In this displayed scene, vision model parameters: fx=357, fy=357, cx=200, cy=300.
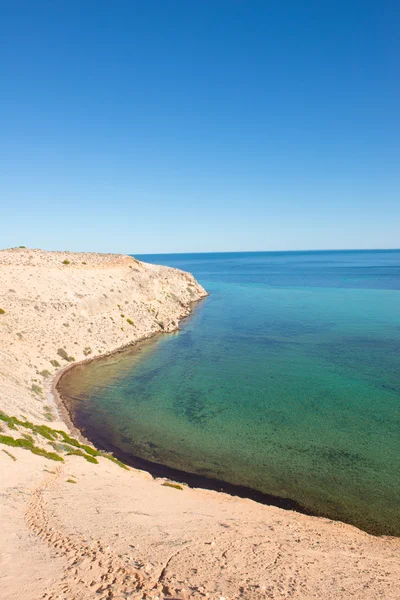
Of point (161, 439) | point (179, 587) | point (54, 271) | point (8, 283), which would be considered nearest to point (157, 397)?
point (161, 439)

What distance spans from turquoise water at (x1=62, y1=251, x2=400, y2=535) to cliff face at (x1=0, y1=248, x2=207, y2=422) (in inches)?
138

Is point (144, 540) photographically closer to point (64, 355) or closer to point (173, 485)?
point (173, 485)

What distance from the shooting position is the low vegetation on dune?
21.3 meters

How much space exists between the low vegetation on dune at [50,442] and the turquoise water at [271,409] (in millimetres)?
2481

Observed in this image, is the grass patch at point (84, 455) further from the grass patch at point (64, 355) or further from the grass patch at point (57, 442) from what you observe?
the grass patch at point (64, 355)

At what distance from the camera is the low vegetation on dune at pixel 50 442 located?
840 inches

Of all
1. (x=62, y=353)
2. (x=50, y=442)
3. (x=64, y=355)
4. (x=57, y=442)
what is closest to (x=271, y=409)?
(x=57, y=442)

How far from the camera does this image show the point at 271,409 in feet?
101

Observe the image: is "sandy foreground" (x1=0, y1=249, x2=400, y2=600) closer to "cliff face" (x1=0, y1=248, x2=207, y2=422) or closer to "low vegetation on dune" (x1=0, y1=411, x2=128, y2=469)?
"low vegetation on dune" (x1=0, y1=411, x2=128, y2=469)

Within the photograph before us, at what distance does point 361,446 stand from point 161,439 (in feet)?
47.1

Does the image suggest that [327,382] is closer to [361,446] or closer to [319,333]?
[361,446]

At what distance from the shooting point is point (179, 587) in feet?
34.6

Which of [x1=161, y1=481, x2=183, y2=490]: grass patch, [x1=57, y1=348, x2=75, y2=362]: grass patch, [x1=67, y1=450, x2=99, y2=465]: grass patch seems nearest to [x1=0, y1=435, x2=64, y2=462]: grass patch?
[x1=67, y1=450, x2=99, y2=465]: grass patch

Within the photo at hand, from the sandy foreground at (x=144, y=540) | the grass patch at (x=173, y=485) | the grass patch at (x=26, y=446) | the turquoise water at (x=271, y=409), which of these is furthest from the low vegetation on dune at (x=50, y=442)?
the grass patch at (x=173, y=485)
